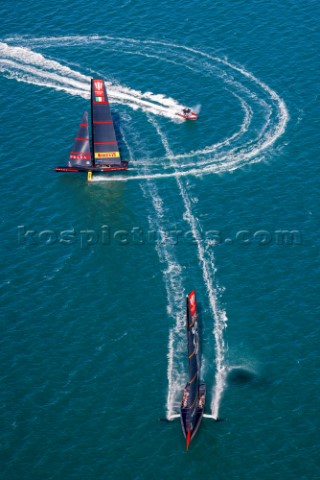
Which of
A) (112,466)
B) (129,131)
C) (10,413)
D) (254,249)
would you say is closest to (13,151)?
(129,131)

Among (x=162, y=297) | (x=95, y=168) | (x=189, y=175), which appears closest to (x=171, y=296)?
(x=162, y=297)

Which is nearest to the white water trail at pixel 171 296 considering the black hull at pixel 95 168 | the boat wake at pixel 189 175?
the boat wake at pixel 189 175

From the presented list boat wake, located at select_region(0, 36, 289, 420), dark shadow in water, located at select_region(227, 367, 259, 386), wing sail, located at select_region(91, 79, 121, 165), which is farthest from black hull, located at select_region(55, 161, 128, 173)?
dark shadow in water, located at select_region(227, 367, 259, 386)

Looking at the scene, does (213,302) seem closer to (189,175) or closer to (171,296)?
(171,296)

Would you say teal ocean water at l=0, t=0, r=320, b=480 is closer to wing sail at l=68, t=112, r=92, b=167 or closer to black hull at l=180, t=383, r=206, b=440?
black hull at l=180, t=383, r=206, b=440

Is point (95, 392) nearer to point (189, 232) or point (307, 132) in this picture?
point (189, 232)

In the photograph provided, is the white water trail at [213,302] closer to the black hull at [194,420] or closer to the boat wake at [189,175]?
the boat wake at [189,175]
